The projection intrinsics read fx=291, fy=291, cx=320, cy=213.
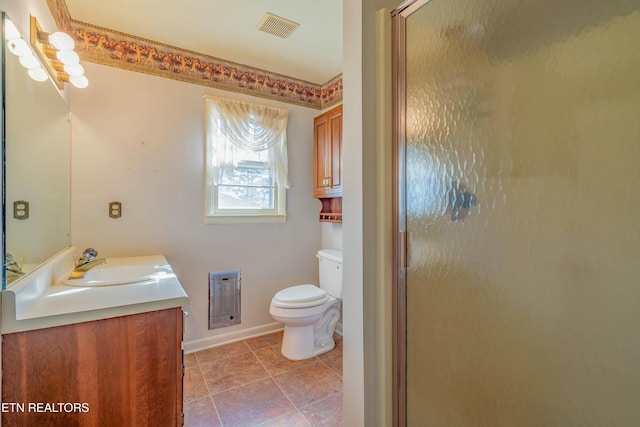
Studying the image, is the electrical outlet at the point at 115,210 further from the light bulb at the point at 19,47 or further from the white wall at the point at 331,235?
the white wall at the point at 331,235

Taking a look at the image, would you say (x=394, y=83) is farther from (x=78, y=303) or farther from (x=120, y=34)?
(x=120, y=34)

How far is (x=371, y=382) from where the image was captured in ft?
3.30

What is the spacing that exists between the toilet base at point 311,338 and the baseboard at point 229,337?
0.38m

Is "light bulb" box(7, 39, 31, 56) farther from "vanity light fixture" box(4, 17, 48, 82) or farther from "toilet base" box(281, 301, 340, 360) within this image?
"toilet base" box(281, 301, 340, 360)

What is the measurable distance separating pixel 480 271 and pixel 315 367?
1.70m

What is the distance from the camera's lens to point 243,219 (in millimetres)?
2555

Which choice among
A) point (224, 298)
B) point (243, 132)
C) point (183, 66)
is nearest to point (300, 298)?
point (224, 298)

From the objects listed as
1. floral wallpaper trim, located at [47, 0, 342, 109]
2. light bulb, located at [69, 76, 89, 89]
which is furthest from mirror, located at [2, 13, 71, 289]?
floral wallpaper trim, located at [47, 0, 342, 109]

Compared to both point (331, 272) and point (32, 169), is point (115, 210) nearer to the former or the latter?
point (32, 169)

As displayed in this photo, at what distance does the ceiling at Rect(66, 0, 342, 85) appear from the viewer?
177 centimetres

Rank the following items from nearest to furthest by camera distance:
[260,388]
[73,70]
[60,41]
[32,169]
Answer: [32,169] → [60,41] → [73,70] → [260,388]

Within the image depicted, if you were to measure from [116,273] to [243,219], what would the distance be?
106cm

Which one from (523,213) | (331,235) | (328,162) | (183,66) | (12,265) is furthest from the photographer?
(331,235)

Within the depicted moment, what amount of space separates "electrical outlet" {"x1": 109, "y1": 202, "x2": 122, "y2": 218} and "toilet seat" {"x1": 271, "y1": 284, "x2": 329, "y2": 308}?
1.27 m
